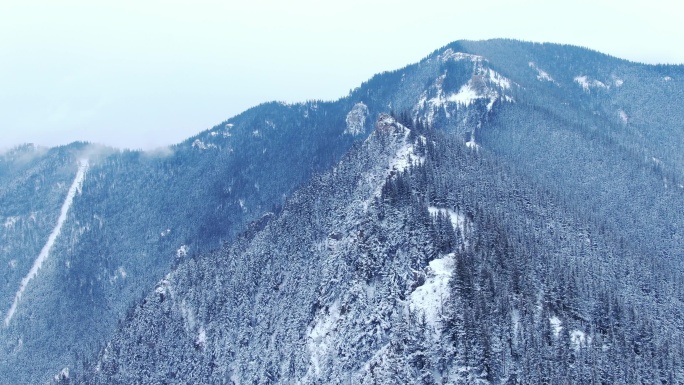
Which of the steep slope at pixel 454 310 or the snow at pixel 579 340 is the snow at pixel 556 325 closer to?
the steep slope at pixel 454 310

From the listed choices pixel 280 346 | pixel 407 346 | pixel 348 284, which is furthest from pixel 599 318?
pixel 280 346

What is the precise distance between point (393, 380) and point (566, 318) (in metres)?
41.5

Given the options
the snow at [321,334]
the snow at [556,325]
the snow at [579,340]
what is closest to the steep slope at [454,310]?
the snow at [556,325]

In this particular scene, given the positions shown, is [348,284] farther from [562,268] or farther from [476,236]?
[562,268]

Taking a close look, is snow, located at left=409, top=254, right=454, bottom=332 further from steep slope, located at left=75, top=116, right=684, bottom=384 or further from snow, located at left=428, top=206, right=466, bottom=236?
snow, located at left=428, top=206, right=466, bottom=236

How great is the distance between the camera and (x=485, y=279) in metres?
152

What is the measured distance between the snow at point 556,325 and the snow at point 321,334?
5573 cm

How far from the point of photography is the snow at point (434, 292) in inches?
5733

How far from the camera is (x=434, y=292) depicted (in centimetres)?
15038

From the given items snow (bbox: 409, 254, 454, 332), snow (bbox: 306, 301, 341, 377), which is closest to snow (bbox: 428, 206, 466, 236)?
snow (bbox: 409, 254, 454, 332)

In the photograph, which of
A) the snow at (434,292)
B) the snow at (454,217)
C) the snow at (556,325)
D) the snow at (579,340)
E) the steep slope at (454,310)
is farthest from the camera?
the snow at (454,217)

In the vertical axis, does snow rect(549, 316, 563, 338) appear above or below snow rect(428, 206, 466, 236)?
below

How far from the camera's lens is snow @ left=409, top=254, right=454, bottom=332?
146 metres

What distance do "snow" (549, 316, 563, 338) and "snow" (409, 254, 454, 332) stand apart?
77.9 ft
